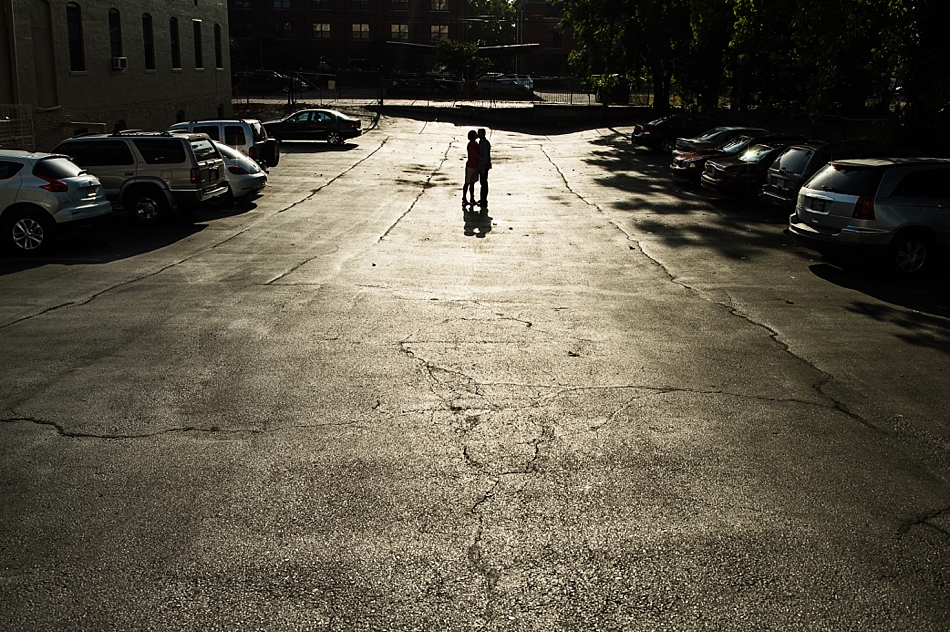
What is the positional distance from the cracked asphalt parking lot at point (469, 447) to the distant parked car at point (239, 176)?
286 inches

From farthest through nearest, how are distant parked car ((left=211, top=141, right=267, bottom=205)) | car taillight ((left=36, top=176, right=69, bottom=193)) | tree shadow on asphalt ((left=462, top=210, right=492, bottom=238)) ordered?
distant parked car ((left=211, top=141, right=267, bottom=205))
tree shadow on asphalt ((left=462, top=210, right=492, bottom=238))
car taillight ((left=36, top=176, right=69, bottom=193))

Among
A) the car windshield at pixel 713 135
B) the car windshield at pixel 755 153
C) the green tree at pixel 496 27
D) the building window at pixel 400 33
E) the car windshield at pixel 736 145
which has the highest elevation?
the green tree at pixel 496 27

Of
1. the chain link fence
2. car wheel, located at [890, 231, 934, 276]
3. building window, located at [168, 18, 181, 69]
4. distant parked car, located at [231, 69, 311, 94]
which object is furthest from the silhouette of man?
distant parked car, located at [231, 69, 311, 94]

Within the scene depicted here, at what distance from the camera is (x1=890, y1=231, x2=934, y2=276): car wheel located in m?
13.0

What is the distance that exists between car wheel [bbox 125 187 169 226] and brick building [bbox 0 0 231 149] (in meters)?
6.09

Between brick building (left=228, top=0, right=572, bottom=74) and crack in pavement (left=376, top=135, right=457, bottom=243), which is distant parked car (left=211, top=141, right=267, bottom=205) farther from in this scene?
brick building (left=228, top=0, right=572, bottom=74)

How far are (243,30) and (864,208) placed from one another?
77.9 metres

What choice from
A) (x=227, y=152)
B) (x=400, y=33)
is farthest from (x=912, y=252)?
(x=400, y=33)

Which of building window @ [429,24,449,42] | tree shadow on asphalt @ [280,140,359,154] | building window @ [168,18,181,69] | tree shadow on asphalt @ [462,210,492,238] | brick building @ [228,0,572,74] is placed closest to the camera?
tree shadow on asphalt @ [462,210,492,238]

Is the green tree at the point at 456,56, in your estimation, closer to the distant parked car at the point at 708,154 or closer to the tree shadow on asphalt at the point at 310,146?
the tree shadow on asphalt at the point at 310,146

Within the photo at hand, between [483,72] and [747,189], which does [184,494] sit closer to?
[747,189]

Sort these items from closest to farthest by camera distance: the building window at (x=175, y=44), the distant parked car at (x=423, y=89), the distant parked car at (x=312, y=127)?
the building window at (x=175, y=44) → the distant parked car at (x=312, y=127) → the distant parked car at (x=423, y=89)

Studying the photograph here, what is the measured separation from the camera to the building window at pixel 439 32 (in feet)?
273

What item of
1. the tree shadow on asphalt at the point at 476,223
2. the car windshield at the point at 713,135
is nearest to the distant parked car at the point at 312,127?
the car windshield at the point at 713,135
